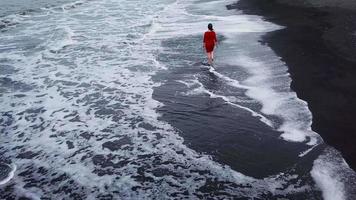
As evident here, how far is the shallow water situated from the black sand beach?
1.31ft

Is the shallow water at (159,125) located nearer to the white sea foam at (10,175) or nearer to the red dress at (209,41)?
the white sea foam at (10,175)

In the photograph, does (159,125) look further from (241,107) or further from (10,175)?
(10,175)

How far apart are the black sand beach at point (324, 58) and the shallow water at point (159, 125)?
40cm

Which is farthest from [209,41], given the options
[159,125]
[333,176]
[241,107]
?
[333,176]

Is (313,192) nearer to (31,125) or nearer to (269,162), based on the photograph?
(269,162)

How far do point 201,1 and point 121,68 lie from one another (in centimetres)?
2022

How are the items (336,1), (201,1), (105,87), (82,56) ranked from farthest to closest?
1. (201,1)
2. (336,1)
3. (82,56)
4. (105,87)

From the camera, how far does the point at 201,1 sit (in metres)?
35.8

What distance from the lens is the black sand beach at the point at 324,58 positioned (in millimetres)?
10383

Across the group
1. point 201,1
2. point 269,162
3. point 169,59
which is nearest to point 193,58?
point 169,59

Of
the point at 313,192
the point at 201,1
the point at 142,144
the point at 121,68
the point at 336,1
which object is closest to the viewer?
the point at 313,192

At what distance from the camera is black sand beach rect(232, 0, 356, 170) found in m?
10.4

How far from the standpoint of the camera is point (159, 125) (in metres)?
11.6

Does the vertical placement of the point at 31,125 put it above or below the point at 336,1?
below
